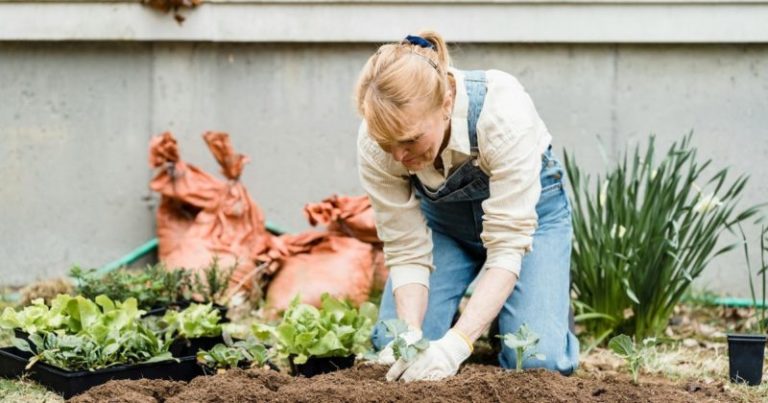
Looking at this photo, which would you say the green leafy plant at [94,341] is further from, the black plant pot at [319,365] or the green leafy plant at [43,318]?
the black plant pot at [319,365]

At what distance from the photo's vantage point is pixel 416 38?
2.76 metres

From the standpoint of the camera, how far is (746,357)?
3.22m

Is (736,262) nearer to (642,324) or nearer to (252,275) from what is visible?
(642,324)

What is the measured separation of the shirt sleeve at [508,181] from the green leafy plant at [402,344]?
342 mm

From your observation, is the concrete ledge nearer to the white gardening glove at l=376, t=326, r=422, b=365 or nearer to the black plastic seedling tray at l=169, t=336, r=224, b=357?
the black plastic seedling tray at l=169, t=336, r=224, b=357

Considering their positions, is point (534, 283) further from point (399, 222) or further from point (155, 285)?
point (155, 285)

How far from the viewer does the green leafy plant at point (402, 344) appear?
261 cm

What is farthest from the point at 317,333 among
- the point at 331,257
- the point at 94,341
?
the point at 331,257

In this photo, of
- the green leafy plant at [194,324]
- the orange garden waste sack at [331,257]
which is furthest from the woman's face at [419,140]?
the orange garden waste sack at [331,257]

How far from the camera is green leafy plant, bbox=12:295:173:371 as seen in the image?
2.92 metres

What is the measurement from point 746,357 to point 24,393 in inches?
82.7

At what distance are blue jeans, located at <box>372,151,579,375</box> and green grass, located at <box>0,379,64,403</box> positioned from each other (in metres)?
0.98

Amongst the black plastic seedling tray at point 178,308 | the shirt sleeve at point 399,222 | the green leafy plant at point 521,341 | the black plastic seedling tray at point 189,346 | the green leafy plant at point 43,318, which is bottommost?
the black plastic seedling tray at point 178,308

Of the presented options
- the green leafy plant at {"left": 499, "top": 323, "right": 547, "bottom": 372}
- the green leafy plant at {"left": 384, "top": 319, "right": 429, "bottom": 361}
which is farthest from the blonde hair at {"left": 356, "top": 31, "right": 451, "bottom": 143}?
the green leafy plant at {"left": 499, "top": 323, "right": 547, "bottom": 372}
